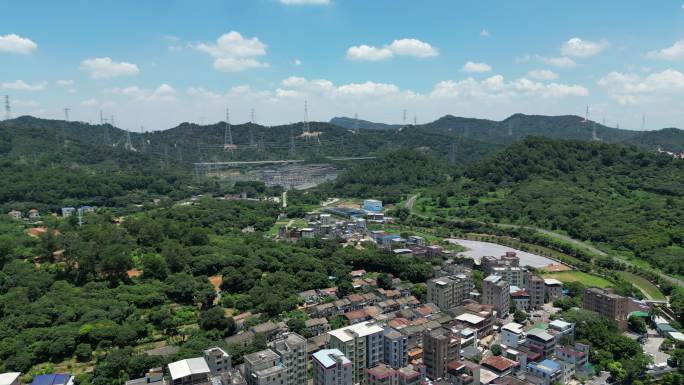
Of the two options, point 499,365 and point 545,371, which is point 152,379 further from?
point 545,371

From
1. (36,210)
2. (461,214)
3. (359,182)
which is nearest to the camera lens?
(36,210)

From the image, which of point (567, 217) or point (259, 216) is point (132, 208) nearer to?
point (259, 216)

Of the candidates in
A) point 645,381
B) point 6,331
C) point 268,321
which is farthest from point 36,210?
point 645,381

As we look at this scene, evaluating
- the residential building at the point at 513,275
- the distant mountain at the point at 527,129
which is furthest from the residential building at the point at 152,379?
the distant mountain at the point at 527,129

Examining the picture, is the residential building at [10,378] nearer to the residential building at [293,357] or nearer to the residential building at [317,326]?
the residential building at [293,357]

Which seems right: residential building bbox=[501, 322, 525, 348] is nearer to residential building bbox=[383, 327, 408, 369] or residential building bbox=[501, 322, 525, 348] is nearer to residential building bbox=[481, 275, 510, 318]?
residential building bbox=[481, 275, 510, 318]

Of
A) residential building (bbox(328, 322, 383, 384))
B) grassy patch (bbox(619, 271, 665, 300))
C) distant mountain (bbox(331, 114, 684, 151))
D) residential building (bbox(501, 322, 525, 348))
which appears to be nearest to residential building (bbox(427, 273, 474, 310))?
residential building (bbox(501, 322, 525, 348))

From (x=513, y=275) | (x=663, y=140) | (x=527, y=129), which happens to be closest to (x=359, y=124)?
(x=527, y=129)
